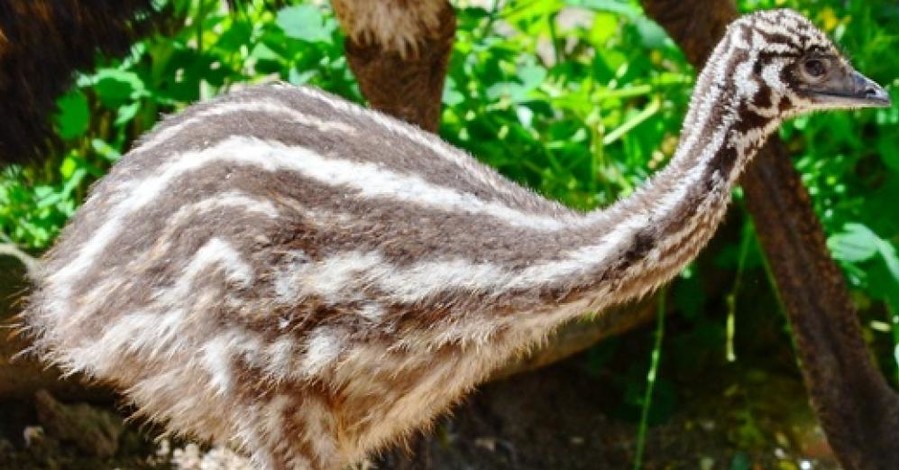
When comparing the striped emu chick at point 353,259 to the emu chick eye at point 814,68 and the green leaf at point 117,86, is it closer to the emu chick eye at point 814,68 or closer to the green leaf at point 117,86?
the emu chick eye at point 814,68

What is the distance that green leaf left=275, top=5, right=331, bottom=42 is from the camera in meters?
2.28

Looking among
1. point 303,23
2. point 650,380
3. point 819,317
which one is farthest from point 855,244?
point 303,23

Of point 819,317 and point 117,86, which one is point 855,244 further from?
point 117,86

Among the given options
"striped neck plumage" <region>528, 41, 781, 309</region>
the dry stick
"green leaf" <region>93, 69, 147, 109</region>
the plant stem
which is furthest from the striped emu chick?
the plant stem

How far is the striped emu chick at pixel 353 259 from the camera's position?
164 cm

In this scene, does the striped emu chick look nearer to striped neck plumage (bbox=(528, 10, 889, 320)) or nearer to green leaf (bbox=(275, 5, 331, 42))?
striped neck plumage (bbox=(528, 10, 889, 320))

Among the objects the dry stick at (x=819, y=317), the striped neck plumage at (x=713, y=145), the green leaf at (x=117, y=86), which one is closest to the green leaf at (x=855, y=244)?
the dry stick at (x=819, y=317)

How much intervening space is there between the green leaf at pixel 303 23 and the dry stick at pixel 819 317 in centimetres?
47

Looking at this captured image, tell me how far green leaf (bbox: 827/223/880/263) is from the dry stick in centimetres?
12

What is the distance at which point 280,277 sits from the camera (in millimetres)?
1643

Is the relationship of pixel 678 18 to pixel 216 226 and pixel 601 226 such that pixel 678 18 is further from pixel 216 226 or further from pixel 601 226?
pixel 216 226

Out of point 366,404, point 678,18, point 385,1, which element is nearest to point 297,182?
point 366,404

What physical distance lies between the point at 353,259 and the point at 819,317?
84cm

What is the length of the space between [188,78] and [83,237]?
68 cm
